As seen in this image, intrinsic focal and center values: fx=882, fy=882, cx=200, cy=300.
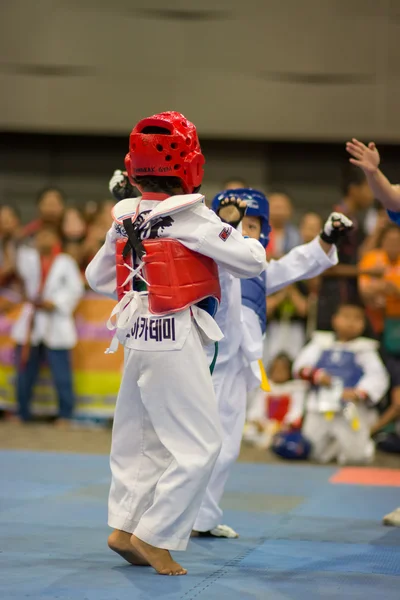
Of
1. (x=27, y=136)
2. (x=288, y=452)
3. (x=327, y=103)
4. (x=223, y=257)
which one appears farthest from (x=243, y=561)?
(x=27, y=136)

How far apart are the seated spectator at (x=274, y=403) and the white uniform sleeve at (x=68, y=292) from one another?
2189mm

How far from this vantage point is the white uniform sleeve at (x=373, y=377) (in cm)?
730

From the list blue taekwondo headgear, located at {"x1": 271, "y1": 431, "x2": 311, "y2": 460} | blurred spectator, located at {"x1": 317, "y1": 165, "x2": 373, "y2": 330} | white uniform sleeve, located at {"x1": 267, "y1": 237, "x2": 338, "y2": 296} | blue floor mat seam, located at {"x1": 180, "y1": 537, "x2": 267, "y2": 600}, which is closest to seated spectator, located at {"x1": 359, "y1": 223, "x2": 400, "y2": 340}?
blurred spectator, located at {"x1": 317, "y1": 165, "x2": 373, "y2": 330}

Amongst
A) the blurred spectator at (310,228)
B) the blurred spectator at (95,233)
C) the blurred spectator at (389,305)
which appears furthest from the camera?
the blurred spectator at (95,233)

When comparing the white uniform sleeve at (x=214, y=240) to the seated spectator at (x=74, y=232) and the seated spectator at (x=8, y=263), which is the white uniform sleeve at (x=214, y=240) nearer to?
the seated spectator at (x=74, y=232)

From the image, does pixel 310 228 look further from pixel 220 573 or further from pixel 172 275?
pixel 220 573

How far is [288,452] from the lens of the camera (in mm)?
7367

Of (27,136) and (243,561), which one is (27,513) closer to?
(243,561)

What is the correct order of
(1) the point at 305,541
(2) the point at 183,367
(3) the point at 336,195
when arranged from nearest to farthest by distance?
(2) the point at 183,367
(1) the point at 305,541
(3) the point at 336,195

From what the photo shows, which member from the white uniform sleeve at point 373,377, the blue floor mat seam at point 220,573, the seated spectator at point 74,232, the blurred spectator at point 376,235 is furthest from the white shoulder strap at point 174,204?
the seated spectator at point 74,232

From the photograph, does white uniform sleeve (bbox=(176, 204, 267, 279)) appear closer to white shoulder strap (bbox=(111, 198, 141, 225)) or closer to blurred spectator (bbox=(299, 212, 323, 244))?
white shoulder strap (bbox=(111, 198, 141, 225))

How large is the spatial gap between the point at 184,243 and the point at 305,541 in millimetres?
1700

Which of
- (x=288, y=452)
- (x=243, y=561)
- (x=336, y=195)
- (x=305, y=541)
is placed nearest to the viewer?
(x=243, y=561)

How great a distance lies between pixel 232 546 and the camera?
4.07 meters
